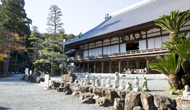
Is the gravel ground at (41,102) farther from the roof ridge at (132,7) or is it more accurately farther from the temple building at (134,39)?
the roof ridge at (132,7)

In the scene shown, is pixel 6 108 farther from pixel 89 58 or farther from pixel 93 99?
pixel 89 58

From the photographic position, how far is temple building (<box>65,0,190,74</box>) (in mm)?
13875

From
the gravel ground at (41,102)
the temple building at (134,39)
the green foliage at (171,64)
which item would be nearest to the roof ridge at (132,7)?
the temple building at (134,39)

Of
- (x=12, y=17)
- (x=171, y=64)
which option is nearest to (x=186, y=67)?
(x=171, y=64)

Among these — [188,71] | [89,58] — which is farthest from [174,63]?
[89,58]

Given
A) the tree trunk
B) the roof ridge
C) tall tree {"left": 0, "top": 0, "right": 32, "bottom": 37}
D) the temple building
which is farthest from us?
the roof ridge

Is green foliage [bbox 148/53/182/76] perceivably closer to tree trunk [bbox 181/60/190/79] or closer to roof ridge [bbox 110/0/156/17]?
tree trunk [bbox 181/60/190/79]

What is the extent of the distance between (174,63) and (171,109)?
85.4 inches

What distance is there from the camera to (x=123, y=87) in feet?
19.4

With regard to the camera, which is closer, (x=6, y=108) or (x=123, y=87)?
(x=6, y=108)

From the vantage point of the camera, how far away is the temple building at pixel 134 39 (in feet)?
45.5

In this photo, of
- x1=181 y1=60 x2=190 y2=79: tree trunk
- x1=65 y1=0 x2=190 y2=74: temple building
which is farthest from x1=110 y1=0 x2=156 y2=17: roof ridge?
x1=181 y1=60 x2=190 y2=79: tree trunk

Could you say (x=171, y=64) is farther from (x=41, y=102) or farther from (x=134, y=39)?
(x=134, y=39)

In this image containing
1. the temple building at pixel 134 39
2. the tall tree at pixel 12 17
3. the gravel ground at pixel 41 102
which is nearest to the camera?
the gravel ground at pixel 41 102
